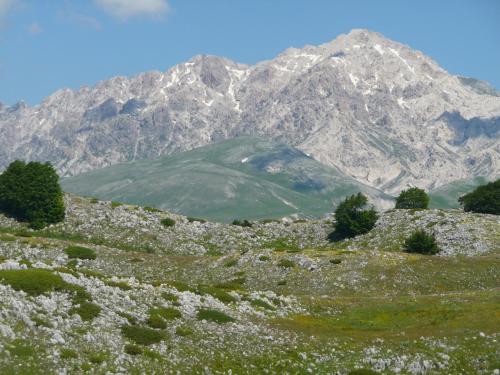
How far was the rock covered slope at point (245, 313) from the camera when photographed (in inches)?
1272

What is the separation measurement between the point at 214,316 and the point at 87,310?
30.9 ft

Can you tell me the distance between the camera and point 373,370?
112 ft

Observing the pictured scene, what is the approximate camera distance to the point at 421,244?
8862cm

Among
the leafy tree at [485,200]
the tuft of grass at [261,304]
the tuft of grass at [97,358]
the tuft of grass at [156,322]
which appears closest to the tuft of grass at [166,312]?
the tuft of grass at [156,322]

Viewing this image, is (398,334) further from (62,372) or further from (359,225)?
(359,225)

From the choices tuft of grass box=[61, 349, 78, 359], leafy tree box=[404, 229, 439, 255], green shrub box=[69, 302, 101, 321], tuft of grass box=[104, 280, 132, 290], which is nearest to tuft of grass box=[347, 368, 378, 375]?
tuft of grass box=[61, 349, 78, 359]

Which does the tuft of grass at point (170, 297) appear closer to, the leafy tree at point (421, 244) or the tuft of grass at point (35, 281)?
the tuft of grass at point (35, 281)

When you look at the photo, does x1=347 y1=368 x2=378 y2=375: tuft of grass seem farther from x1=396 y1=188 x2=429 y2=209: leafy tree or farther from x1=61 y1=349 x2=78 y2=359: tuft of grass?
x1=396 y1=188 x2=429 y2=209: leafy tree

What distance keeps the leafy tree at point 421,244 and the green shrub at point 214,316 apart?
52.2m

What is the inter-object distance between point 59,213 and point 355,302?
6148 cm

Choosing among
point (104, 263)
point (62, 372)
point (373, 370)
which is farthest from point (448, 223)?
point (62, 372)

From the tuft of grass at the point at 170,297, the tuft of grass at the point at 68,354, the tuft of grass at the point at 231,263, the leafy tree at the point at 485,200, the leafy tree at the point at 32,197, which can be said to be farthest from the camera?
the leafy tree at the point at 485,200

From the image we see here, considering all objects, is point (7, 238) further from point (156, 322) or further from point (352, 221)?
point (352, 221)

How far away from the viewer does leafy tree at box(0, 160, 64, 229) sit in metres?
100
